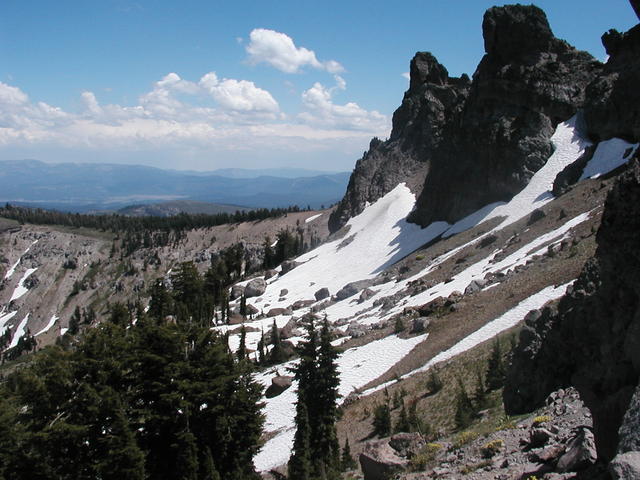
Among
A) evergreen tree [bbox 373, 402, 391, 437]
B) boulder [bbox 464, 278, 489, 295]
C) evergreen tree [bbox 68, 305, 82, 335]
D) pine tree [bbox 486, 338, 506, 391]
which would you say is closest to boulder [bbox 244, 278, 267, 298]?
boulder [bbox 464, 278, 489, 295]

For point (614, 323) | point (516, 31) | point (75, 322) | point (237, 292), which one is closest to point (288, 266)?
point (237, 292)

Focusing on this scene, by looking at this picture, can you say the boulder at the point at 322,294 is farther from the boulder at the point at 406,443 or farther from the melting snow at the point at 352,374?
the boulder at the point at 406,443

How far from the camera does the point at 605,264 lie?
10062 millimetres

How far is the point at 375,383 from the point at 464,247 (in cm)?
2887

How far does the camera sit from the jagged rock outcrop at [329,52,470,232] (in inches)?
4067

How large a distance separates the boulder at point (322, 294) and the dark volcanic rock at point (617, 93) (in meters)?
38.9

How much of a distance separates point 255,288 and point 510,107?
166ft

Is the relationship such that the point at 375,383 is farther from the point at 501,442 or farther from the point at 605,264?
the point at 605,264

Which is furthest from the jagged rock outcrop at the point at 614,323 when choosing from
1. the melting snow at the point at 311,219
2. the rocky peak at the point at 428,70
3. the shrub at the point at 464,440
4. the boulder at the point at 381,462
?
the melting snow at the point at 311,219

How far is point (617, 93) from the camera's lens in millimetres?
53969

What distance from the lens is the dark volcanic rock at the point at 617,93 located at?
52.4m

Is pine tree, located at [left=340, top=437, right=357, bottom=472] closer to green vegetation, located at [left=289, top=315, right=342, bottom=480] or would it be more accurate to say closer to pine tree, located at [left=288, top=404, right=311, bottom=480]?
green vegetation, located at [left=289, top=315, right=342, bottom=480]

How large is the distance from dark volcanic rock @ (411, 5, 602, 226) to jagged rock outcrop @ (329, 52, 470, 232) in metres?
23.3

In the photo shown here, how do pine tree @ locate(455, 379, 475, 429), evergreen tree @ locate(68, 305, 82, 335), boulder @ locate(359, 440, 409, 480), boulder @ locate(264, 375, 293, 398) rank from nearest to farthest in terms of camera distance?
boulder @ locate(359, 440, 409, 480)
pine tree @ locate(455, 379, 475, 429)
boulder @ locate(264, 375, 293, 398)
evergreen tree @ locate(68, 305, 82, 335)
